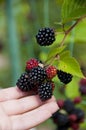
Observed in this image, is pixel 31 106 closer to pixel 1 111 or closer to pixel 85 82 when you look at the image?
pixel 1 111

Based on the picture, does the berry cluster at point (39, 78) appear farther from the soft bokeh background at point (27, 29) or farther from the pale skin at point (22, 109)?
the soft bokeh background at point (27, 29)

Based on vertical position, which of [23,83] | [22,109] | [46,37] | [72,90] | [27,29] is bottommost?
[27,29]

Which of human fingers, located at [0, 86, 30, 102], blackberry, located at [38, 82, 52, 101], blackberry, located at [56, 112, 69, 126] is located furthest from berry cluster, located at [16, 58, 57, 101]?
blackberry, located at [56, 112, 69, 126]

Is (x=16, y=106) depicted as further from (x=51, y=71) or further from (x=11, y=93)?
(x=51, y=71)

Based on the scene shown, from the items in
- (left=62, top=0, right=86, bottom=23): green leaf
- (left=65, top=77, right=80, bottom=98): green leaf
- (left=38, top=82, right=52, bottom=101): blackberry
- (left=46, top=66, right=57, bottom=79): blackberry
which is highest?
(left=62, top=0, right=86, bottom=23): green leaf

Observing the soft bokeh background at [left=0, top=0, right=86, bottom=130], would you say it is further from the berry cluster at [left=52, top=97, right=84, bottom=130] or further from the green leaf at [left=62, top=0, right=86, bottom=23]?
the green leaf at [left=62, top=0, right=86, bottom=23]

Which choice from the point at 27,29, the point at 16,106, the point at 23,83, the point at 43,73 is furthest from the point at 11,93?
the point at 27,29
